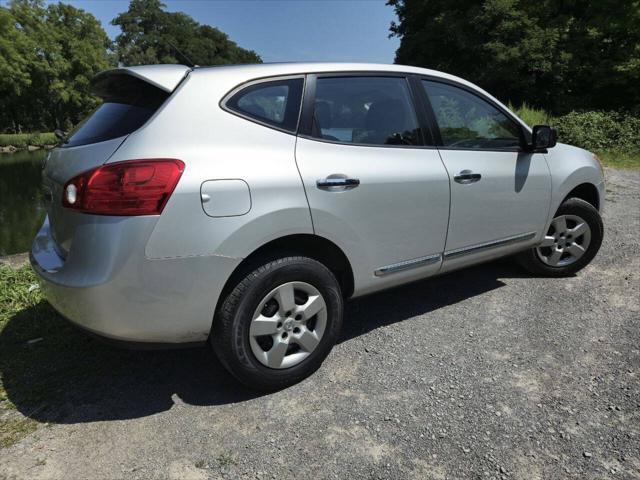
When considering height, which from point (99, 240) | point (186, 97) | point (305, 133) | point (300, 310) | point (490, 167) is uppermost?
point (186, 97)

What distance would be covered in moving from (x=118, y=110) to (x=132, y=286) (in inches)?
38.2

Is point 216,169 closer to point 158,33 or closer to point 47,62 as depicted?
point 47,62

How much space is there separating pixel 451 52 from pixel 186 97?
24.2m

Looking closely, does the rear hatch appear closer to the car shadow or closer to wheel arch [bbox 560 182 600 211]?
the car shadow

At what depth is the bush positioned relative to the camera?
41.8 feet

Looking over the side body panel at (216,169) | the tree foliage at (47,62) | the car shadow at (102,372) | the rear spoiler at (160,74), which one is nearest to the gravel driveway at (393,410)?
the car shadow at (102,372)

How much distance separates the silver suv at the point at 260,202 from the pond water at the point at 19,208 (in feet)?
11.0

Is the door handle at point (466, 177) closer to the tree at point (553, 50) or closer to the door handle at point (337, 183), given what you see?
the door handle at point (337, 183)

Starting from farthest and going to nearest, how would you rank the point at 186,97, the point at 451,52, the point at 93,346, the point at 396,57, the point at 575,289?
1. the point at 396,57
2. the point at 451,52
3. the point at 575,289
4. the point at 93,346
5. the point at 186,97

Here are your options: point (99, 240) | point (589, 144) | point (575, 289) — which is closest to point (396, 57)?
point (589, 144)

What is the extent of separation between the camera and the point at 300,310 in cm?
263

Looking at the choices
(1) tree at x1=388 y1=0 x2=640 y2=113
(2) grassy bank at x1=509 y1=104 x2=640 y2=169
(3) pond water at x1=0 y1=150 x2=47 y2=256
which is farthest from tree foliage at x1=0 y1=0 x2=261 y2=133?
(2) grassy bank at x1=509 y1=104 x2=640 y2=169

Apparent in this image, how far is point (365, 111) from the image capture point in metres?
2.95

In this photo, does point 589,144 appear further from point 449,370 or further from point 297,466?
point 297,466
